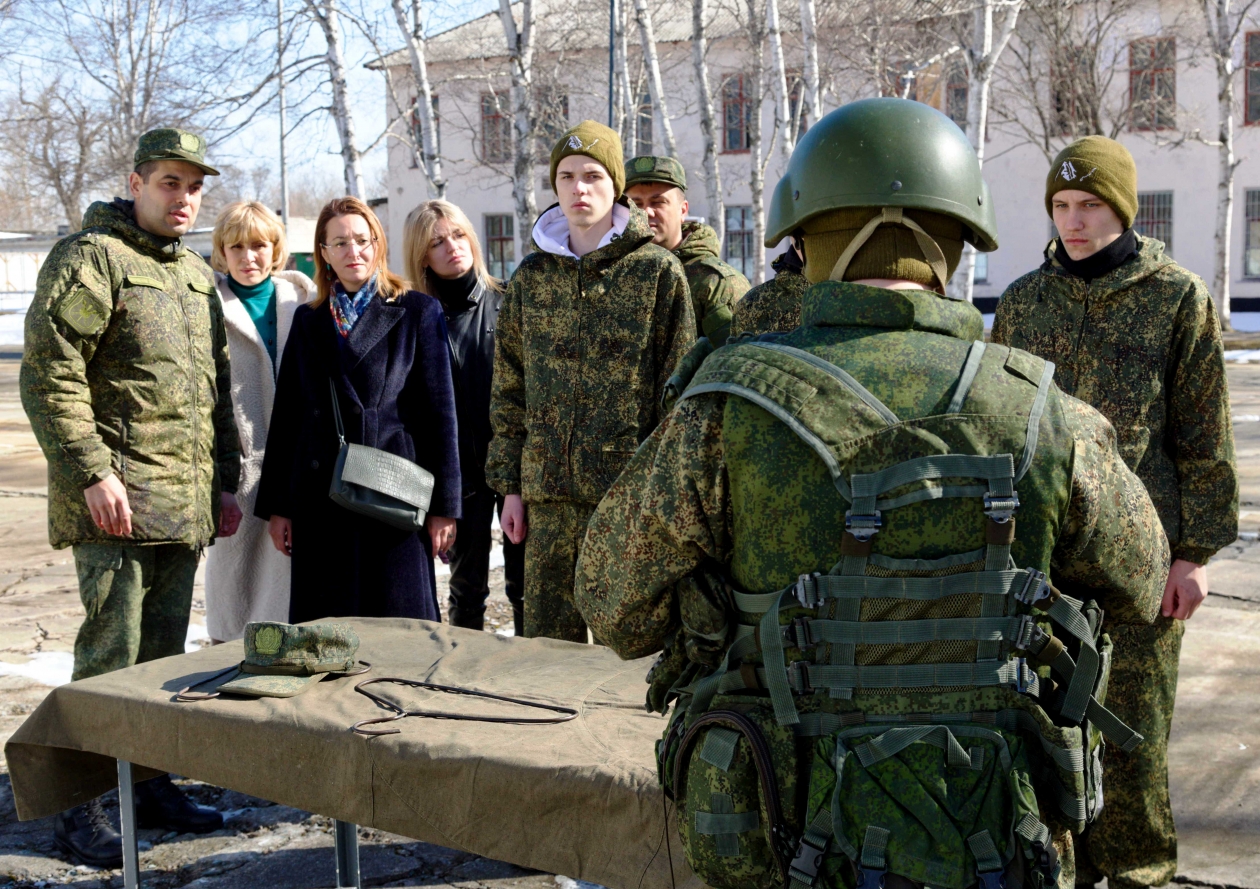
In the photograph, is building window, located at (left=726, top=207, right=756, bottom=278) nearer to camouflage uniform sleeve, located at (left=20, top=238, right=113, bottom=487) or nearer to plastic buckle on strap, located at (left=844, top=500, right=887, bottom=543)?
camouflage uniform sleeve, located at (left=20, top=238, right=113, bottom=487)

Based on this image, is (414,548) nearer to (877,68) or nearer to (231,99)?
(231,99)

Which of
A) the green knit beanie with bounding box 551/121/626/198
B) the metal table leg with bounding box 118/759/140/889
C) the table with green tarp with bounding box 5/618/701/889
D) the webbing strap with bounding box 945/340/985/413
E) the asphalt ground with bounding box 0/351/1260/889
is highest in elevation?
the green knit beanie with bounding box 551/121/626/198

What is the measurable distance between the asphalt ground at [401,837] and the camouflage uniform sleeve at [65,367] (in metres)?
1.06

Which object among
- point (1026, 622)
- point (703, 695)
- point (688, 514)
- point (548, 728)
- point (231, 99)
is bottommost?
point (548, 728)

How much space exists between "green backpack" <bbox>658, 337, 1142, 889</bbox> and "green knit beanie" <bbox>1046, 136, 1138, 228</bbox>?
4.75 feet

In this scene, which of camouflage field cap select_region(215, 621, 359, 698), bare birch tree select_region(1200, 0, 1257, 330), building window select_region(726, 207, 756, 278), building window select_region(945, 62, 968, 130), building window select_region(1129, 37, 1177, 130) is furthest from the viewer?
building window select_region(726, 207, 756, 278)

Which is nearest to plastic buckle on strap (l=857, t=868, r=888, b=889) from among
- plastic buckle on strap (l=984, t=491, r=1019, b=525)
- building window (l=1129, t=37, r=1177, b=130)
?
plastic buckle on strap (l=984, t=491, r=1019, b=525)

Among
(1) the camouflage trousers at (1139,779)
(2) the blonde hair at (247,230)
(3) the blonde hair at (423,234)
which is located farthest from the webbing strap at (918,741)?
(2) the blonde hair at (247,230)

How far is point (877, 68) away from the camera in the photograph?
21.8 metres

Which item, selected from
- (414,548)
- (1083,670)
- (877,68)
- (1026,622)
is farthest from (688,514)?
(877,68)

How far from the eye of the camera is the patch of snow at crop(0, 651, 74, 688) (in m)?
4.85

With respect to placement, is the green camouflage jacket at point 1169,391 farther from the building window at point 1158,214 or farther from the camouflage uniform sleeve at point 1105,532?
the building window at point 1158,214

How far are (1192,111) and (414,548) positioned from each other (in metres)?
27.8

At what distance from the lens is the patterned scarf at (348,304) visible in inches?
156
